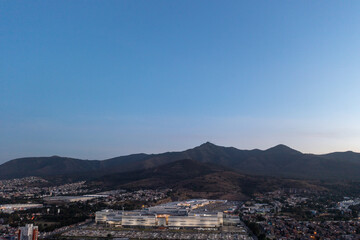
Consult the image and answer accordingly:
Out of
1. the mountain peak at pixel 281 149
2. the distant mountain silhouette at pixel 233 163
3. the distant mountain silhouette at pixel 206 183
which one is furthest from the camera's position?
the mountain peak at pixel 281 149

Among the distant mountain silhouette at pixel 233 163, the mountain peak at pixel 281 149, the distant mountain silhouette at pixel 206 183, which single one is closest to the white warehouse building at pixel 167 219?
the distant mountain silhouette at pixel 206 183

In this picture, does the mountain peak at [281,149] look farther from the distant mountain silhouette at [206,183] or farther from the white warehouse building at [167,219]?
the white warehouse building at [167,219]

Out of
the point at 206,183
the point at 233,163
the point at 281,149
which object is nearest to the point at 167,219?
the point at 206,183

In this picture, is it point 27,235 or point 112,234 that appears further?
point 112,234

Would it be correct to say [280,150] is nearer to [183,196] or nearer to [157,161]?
[157,161]

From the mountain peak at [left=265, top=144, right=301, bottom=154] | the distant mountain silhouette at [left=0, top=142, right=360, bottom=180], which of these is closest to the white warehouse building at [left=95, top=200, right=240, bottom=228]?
the distant mountain silhouette at [left=0, top=142, right=360, bottom=180]

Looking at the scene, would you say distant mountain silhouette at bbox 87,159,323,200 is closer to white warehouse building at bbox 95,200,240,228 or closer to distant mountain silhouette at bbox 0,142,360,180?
distant mountain silhouette at bbox 0,142,360,180

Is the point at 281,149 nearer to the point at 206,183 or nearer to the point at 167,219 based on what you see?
the point at 206,183

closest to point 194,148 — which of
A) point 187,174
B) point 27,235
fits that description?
point 187,174
